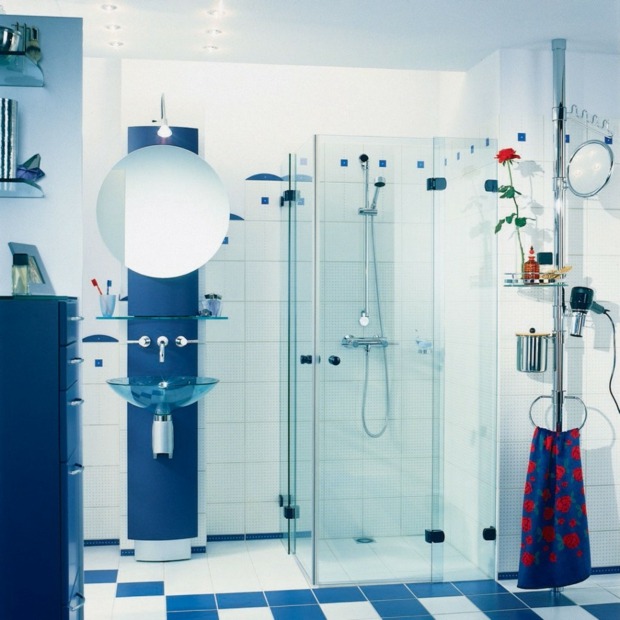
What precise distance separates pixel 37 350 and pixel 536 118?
97.0 inches

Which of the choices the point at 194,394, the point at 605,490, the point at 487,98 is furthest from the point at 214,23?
the point at 605,490

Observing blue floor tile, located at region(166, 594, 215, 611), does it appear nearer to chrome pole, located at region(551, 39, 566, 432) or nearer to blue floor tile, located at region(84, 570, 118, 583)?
blue floor tile, located at region(84, 570, 118, 583)

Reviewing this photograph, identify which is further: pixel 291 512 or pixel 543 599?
pixel 291 512

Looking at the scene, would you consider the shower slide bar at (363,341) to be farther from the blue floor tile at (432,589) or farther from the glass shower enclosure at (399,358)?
the blue floor tile at (432,589)

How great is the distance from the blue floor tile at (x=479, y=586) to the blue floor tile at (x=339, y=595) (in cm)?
46

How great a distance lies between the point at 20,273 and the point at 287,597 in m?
1.76

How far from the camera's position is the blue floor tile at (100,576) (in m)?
3.77

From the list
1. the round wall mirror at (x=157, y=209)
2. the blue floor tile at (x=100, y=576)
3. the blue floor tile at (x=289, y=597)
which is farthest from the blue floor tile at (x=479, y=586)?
the round wall mirror at (x=157, y=209)

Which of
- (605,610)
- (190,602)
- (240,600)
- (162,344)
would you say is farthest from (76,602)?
(605,610)

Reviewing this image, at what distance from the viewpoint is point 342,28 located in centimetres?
353

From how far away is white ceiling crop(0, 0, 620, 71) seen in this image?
3244mm

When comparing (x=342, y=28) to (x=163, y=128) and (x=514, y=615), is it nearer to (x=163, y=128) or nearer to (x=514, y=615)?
(x=163, y=128)

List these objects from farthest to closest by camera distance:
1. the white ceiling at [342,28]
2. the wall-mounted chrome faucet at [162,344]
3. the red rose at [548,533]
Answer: the wall-mounted chrome faucet at [162,344]
the red rose at [548,533]
the white ceiling at [342,28]

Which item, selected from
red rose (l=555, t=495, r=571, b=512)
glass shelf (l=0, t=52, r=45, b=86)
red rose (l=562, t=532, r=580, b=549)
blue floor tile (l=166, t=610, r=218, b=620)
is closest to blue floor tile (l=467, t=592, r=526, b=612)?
red rose (l=562, t=532, r=580, b=549)
